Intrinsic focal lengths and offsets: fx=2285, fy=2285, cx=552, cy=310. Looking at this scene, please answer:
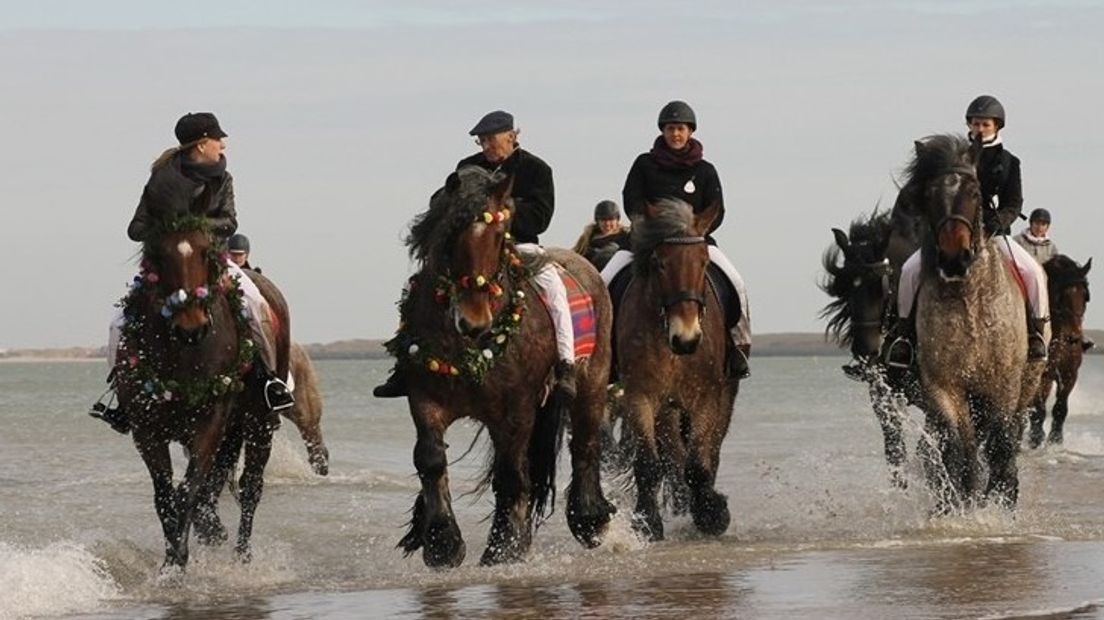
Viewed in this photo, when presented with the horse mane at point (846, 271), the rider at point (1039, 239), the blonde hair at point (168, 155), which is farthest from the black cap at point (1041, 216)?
the blonde hair at point (168, 155)

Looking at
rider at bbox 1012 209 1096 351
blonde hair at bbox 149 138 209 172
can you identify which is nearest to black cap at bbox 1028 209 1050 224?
rider at bbox 1012 209 1096 351

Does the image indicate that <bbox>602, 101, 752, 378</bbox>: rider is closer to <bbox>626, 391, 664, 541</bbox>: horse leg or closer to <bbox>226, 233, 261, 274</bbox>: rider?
<bbox>626, 391, 664, 541</bbox>: horse leg

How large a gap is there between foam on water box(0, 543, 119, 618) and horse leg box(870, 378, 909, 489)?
274 inches

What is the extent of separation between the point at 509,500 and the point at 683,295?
1.85 metres

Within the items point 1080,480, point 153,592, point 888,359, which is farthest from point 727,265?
point 1080,480

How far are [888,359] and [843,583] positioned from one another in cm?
420

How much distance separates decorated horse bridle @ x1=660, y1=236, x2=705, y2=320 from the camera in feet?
45.3

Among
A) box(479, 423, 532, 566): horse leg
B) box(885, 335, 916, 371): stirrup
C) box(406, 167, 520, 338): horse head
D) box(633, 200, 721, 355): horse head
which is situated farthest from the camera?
box(885, 335, 916, 371): stirrup

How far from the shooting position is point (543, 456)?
1347cm

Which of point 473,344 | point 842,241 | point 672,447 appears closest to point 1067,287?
point 842,241

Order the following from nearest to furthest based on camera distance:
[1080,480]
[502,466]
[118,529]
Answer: [502,466] → [118,529] → [1080,480]

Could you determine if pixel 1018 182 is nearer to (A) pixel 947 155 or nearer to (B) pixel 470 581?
(A) pixel 947 155

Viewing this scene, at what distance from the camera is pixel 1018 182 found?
1530 centimetres

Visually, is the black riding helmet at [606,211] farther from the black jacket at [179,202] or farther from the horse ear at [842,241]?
the black jacket at [179,202]
